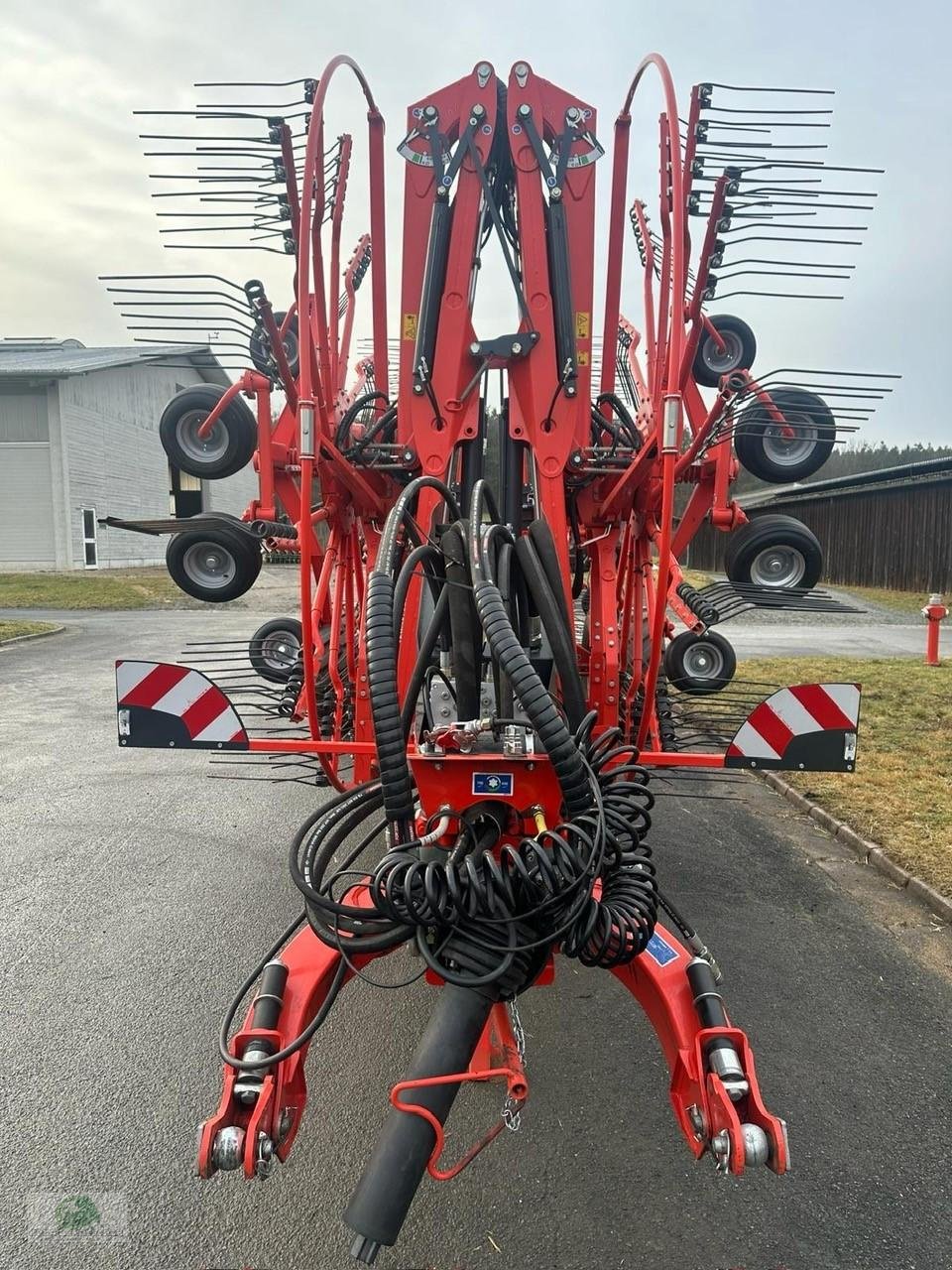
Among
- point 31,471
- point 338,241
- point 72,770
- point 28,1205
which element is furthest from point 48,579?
point 28,1205

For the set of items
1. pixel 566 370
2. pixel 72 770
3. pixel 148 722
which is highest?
pixel 566 370

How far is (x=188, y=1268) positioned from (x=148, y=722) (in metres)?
1.60

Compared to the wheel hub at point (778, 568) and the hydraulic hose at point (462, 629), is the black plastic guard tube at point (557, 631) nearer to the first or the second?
the hydraulic hose at point (462, 629)

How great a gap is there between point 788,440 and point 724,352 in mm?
877

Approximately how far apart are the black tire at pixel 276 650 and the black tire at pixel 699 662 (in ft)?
6.81

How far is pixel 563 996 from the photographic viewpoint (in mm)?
3297

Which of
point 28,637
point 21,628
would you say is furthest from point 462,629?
point 21,628

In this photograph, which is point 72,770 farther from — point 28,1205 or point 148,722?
point 28,1205

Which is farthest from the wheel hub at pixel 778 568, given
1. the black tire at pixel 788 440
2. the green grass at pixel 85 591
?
the green grass at pixel 85 591

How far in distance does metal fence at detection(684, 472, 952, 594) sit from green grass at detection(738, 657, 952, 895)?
10630 mm

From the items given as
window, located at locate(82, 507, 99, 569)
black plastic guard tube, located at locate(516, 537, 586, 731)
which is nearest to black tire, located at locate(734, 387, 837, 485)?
black plastic guard tube, located at locate(516, 537, 586, 731)

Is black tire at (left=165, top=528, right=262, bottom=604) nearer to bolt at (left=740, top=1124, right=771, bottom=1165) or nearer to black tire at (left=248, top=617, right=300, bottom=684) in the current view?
black tire at (left=248, top=617, right=300, bottom=684)

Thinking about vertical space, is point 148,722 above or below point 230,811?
above

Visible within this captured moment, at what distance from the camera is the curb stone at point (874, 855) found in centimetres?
407
